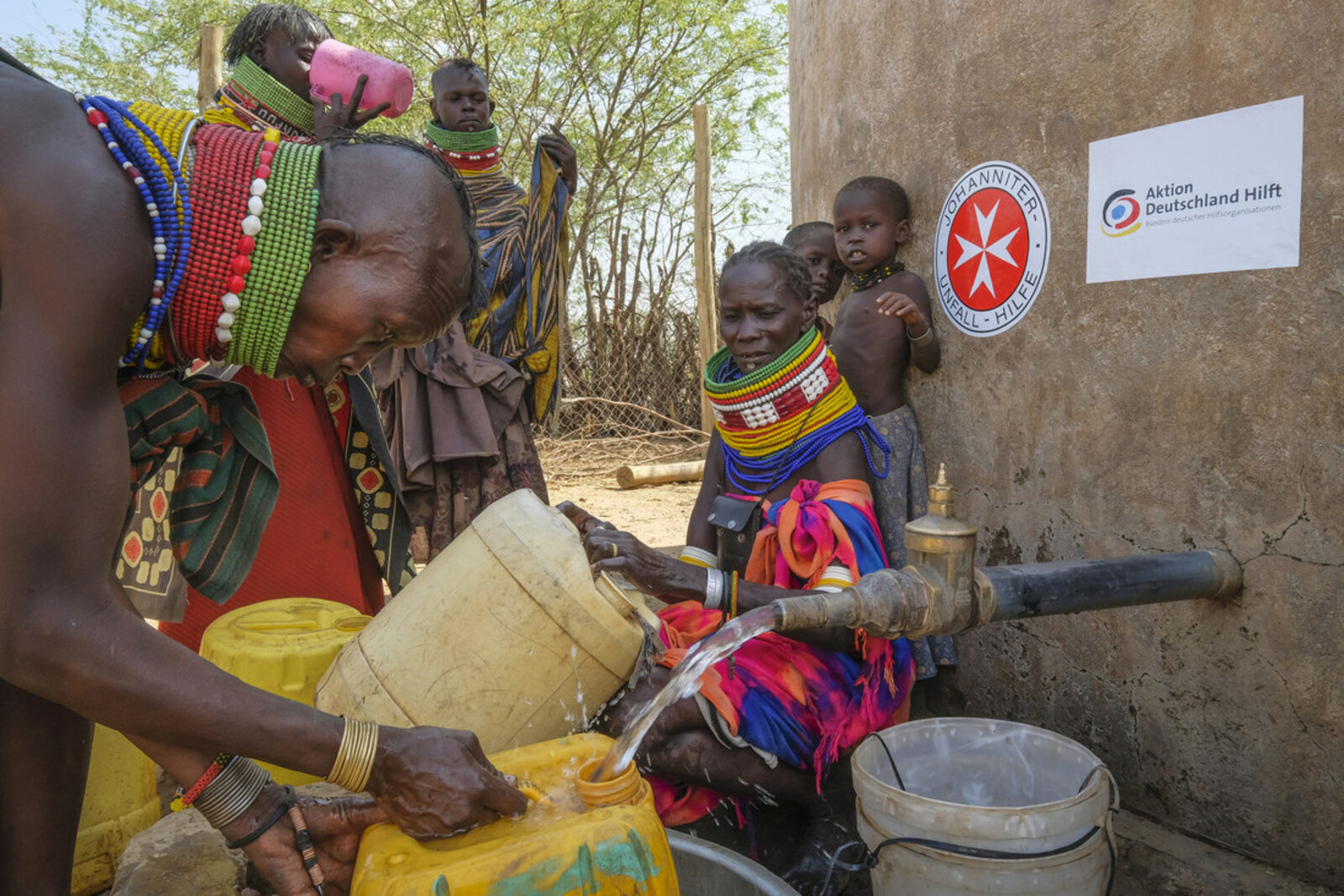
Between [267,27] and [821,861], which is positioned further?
[267,27]

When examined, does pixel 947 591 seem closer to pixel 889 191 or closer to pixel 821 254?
pixel 889 191

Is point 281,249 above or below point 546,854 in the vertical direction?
above

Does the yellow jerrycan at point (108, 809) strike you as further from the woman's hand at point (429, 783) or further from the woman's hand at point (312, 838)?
the woman's hand at point (429, 783)

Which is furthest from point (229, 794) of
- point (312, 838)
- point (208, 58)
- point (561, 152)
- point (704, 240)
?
point (704, 240)

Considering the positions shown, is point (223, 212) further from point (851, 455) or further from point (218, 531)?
point (851, 455)

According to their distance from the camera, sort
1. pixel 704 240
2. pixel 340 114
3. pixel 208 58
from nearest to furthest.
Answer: pixel 340 114
pixel 208 58
pixel 704 240

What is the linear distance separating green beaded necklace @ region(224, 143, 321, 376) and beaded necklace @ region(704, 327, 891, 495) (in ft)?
4.10

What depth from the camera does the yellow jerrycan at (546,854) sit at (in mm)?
1352

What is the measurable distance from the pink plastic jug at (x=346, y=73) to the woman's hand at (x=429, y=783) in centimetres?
224

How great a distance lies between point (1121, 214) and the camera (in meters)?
2.09

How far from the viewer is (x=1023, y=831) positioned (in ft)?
5.05

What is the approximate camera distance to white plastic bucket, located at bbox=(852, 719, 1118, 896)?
1.54 m

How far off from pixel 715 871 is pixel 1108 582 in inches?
34.6

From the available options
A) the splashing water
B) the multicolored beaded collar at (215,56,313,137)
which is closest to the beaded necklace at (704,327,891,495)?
the splashing water
